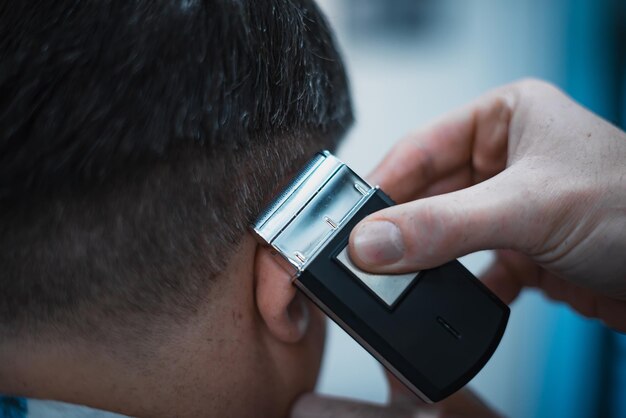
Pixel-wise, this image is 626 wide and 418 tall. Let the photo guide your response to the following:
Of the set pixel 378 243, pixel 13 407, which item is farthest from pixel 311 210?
pixel 13 407

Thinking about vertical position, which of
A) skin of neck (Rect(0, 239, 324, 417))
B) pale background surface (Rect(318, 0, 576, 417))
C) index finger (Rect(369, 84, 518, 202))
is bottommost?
skin of neck (Rect(0, 239, 324, 417))

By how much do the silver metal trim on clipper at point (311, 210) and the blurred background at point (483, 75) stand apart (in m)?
0.91

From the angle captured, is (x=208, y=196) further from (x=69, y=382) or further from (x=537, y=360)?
(x=537, y=360)

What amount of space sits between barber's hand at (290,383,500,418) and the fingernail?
288 millimetres

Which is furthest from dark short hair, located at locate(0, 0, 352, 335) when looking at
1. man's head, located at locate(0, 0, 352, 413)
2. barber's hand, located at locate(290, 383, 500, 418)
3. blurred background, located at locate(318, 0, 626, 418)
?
blurred background, located at locate(318, 0, 626, 418)

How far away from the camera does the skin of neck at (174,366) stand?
59 cm

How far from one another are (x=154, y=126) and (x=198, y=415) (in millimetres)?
323

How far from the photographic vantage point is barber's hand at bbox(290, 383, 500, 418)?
80 cm

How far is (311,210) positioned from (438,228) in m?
0.13

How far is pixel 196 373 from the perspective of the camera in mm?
628

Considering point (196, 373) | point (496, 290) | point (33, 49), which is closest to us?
point (33, 49)

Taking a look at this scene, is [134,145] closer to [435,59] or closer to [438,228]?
[438,228]

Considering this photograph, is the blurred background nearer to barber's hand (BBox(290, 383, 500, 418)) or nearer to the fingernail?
barber's hand (BBox(290, 383, 500, 418))

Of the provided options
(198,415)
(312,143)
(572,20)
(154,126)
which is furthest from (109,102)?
(572,20)
